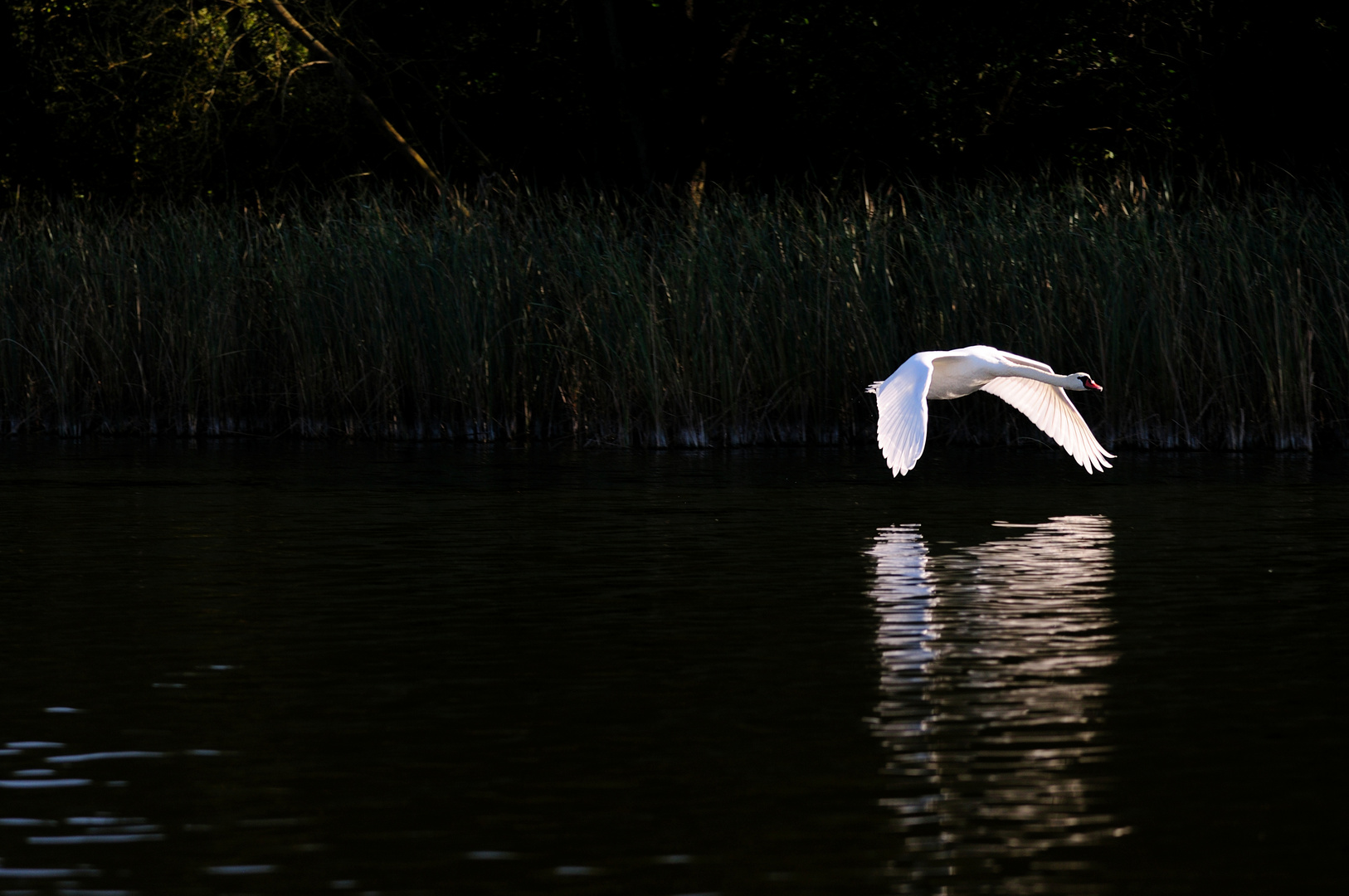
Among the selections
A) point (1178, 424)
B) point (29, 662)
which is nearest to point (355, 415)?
point (1178, 424)

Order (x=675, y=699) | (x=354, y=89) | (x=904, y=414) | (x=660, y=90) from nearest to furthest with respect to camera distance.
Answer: (x=675, y=699) < (x=904, y=414) < (x=660, y=90) < (x=354, y=89)

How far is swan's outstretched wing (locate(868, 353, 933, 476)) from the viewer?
9227mm

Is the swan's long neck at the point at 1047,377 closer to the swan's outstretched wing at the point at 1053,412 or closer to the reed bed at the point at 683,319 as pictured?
the swan's outstretched wing at the point at 1053,412

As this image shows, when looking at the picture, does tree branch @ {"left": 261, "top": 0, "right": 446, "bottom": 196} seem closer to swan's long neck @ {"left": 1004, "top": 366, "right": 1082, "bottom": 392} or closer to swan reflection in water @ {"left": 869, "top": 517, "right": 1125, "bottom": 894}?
swan's long neck @ {"left": 1004, "top": 366, "right": 1082, "bottom": 392}

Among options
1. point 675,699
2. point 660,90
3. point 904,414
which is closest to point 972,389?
point 904,414

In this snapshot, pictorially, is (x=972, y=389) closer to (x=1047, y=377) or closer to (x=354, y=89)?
(x=1047, y=377)

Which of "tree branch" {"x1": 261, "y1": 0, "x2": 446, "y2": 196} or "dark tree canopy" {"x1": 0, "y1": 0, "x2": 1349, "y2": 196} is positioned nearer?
"dark tree canopy" {"x1": 0, "y1": 0, "x2": 1349, "y2": 196}

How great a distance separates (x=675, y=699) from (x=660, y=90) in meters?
18.3

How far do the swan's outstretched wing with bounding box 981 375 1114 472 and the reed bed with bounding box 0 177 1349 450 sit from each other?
1642 millimetres

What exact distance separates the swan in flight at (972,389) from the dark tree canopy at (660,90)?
317 inches

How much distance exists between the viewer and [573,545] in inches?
333

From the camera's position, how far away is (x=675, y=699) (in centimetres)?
501

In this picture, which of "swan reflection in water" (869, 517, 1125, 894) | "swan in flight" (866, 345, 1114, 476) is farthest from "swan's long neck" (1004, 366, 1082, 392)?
"swan reflection in water" (869, 517, 1125, 894)

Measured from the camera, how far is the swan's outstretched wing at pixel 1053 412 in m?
11.2
